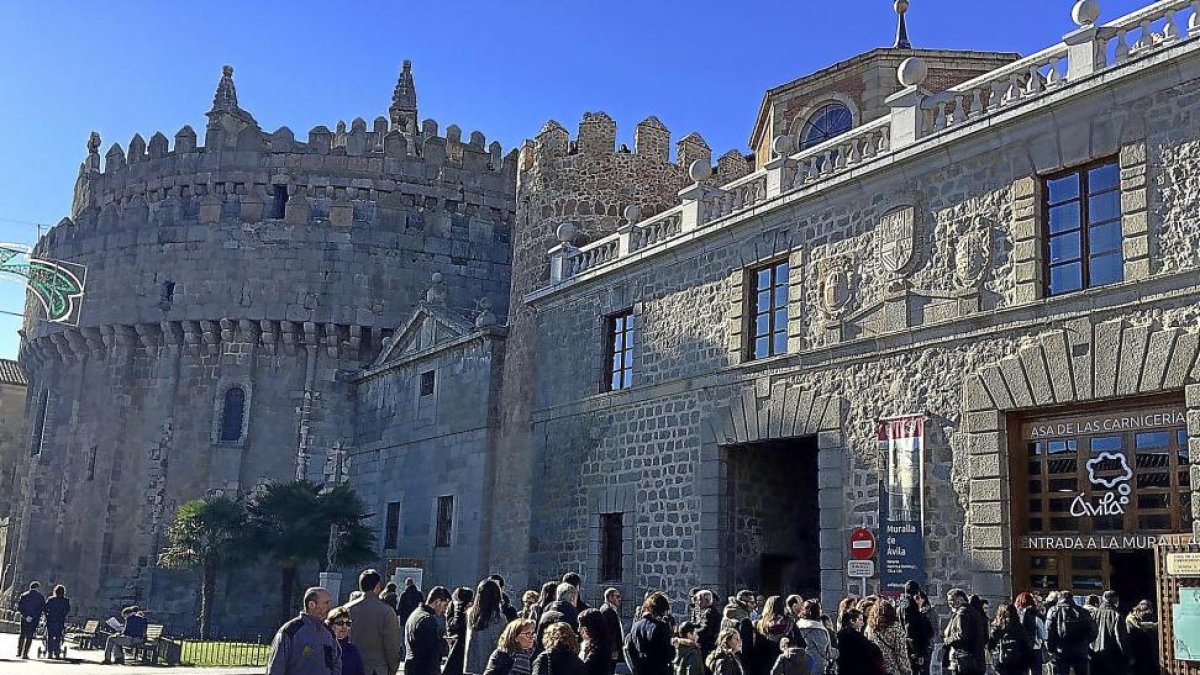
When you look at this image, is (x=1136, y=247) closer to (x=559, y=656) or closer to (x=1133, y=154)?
(x=1133, y=154)

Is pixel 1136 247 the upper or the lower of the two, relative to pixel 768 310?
lower

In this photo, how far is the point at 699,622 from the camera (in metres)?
10.9

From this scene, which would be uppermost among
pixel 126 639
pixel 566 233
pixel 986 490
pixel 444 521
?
pixel 566 233

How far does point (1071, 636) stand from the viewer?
10.6m

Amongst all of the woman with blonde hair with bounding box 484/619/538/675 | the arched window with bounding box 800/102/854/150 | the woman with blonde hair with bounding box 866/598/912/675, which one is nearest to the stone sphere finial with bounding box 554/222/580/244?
the arched window with bounding box 800/102/854/150

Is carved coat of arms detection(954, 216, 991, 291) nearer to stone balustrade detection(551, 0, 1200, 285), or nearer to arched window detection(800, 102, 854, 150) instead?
stone balustrade detection(551, 0, 1200, 285)

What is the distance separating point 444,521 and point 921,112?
13677 mm

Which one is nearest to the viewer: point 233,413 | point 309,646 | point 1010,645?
point 309,646

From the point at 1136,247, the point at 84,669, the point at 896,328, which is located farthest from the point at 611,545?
the point at 1136,247

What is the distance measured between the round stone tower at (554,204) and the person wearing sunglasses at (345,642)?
1363 cm

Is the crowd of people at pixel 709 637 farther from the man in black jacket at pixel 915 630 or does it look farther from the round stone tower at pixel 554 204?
the round stone tower at pixel 554 204

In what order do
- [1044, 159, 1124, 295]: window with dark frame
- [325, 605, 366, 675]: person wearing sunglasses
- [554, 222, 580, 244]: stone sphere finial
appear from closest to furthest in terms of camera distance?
[325, 605, 366, 675]: person wearing sunglasses, [1044, 159, 1124, 295]: window with dark frame, [554, 222, 580, 244]: stone sphere finial

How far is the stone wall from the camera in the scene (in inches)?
470

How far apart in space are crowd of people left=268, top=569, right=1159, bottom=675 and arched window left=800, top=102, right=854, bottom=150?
1171 cm
